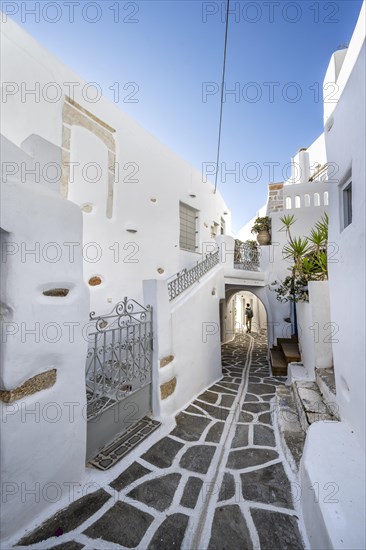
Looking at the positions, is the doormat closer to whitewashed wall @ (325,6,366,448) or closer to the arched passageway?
whitewashed wall @ (325,6,366,448)

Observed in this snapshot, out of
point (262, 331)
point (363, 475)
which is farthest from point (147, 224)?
point (262, 331)

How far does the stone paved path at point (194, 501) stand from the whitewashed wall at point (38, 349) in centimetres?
39

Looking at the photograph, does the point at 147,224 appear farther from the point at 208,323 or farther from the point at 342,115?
the point at 342,115

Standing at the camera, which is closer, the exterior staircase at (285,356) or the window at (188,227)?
the exterior staircase at (285,356)

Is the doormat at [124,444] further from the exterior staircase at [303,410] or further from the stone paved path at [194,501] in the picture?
the exterior staircase at [303,410]

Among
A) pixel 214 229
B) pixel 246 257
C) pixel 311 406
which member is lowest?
pixel 311 406

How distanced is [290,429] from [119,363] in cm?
307

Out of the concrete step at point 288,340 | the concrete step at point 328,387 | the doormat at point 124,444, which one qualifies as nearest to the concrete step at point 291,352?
the concrete step at point 288,340

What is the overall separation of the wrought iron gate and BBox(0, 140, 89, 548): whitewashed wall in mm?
425

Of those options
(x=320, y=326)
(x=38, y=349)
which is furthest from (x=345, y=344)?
(x=38, y=349)

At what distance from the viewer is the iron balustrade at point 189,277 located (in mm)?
5754

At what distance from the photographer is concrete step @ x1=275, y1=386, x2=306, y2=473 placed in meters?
3.48

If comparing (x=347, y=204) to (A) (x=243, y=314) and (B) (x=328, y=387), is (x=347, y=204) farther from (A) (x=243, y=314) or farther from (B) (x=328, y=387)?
(A) (x=243, y=314)

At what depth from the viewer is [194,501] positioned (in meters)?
2.83
